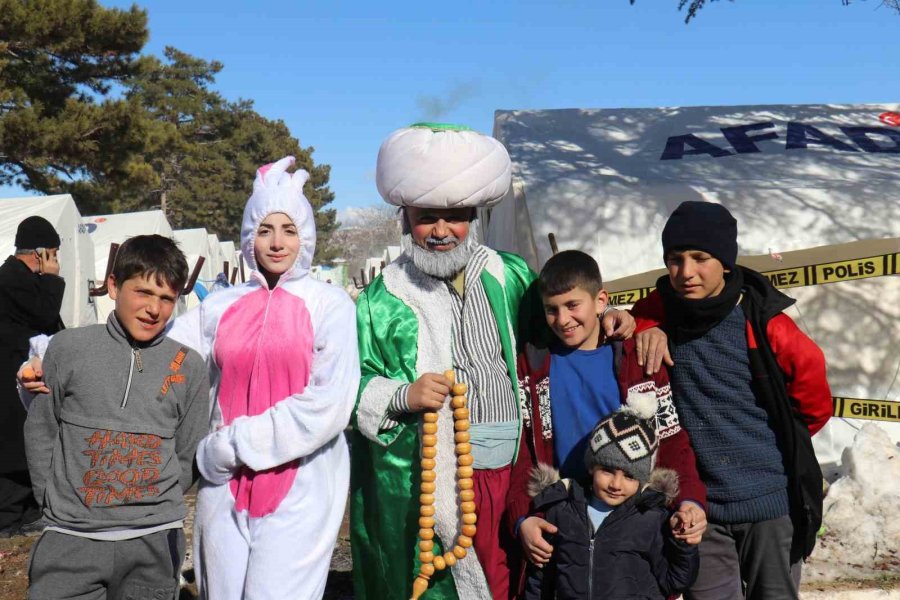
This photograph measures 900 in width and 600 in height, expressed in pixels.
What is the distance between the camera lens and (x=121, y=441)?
8.42ft

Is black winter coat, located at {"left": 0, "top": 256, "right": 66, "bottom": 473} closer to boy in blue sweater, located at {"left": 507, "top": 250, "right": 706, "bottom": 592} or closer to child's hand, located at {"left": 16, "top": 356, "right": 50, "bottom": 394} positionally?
child's hand, located at {"left": 16, "top": 356, "right": 50, "bottom": 394}

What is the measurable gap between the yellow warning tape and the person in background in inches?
194

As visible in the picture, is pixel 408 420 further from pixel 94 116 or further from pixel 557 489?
pixel 94 116

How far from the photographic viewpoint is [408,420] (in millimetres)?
2951

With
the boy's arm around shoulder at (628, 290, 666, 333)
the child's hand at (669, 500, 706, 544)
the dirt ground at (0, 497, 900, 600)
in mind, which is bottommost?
the dirt ground at (0, 497, 900, 600)

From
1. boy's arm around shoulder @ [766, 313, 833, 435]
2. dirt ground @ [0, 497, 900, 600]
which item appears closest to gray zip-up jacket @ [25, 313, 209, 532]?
boy's arm around shoulder @ [766, 313, 833, 435]

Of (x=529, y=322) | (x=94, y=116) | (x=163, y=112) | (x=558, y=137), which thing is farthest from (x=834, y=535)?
(x=163, y=112)

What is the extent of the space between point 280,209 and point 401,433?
856 millimetres

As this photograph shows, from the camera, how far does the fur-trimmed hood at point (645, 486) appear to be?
2.62 metres

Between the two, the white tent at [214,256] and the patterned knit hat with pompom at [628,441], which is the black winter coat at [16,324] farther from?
the white tent at [214,256]

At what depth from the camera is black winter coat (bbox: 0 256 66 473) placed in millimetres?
5672

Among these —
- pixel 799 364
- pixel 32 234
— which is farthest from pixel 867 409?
pixel 32 234

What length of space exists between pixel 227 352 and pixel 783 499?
182 cm

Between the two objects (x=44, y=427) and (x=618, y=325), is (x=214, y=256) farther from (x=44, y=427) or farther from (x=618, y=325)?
(x=618, y=325)
